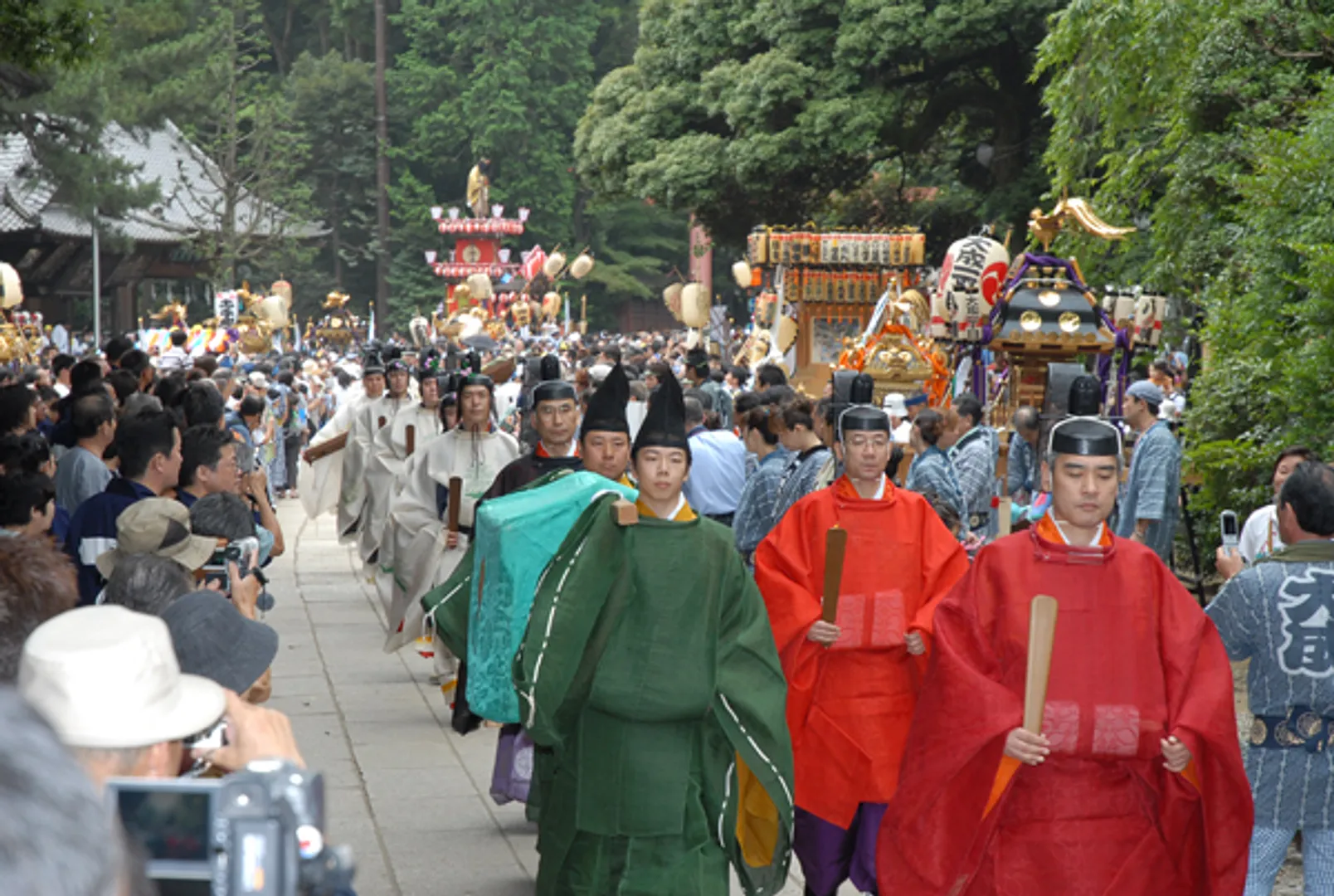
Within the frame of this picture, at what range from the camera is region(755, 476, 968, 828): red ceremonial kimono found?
5809mm

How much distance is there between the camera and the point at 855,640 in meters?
5.84

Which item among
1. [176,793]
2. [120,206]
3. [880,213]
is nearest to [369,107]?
[880,213]

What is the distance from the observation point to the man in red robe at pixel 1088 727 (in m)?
4.69

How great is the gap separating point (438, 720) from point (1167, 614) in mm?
5279

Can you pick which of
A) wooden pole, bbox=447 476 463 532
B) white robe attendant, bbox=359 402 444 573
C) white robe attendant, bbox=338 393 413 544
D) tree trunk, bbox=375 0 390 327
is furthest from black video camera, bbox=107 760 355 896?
tree trunk, bbox=375 0 390 327

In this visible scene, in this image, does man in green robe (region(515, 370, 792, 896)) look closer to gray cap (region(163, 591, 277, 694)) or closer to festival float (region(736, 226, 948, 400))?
gray cap (region(163, 591, 277, 694))

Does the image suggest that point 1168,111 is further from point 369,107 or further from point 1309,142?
point 369,107

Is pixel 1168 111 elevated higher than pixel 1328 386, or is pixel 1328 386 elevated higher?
pixel 1168 111

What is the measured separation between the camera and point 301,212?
4831cm

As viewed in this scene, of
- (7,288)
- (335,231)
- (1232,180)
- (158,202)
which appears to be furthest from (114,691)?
(335,231)

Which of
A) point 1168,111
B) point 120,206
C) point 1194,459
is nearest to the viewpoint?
point 1194,459

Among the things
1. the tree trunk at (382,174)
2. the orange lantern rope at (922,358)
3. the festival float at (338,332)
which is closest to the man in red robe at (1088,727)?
the orange lantern rope at (922,358)

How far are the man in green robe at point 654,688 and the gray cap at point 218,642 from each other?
5.56 feet

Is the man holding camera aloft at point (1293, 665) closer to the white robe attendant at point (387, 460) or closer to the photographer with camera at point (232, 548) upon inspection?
the photographer with camera at point (232, 548)
